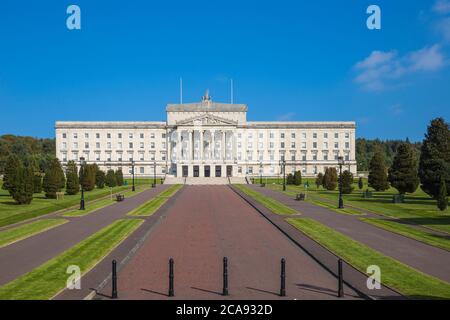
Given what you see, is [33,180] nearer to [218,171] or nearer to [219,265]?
[219,265]

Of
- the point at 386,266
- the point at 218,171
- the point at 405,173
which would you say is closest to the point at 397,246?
the point at 386,266

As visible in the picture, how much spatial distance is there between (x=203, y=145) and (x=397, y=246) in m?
107

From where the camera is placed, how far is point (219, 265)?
1833cm

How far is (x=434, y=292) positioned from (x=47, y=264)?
48.6 feet


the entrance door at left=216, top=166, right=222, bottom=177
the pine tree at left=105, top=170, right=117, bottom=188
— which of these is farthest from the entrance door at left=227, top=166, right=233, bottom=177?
the pine tree at left=105, top=170, right=117, bottom=188

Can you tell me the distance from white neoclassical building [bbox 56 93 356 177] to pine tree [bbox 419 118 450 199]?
78.4 m

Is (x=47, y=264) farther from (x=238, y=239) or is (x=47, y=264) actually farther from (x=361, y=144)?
(x=361, y=144)

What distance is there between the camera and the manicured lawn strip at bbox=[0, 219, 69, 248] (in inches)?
967

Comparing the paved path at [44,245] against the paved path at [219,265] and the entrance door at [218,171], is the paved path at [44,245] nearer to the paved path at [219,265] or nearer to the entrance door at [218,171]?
the paved path at [219,265]

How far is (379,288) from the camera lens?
1484 centimetres

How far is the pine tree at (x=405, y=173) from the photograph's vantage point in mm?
54328

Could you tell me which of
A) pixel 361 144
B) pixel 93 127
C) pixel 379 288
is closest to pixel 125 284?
pixel 379 288

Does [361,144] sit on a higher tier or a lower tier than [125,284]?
higher

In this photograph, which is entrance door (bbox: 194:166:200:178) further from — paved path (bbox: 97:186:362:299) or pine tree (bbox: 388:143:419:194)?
paved path (bbox: 97:186:362:299)
